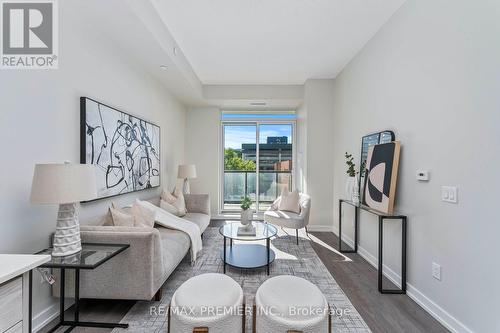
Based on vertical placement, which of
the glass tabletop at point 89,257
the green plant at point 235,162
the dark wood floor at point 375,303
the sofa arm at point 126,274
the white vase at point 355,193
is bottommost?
the dark wood floor at point 375,303

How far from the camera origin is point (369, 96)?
10.1ft

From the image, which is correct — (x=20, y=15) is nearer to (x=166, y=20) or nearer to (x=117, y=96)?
(x=117, y=96)

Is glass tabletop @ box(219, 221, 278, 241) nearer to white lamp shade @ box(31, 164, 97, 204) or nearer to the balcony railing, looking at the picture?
white lamp shade @ box(31, 164, 97, 204)

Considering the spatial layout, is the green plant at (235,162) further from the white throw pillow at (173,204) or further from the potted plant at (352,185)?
the potted plant at (352,185)

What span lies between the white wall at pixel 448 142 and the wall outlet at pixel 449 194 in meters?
0.04

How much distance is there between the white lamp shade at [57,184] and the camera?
1508mm

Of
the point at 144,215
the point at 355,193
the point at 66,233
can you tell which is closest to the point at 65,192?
the point at 66,233

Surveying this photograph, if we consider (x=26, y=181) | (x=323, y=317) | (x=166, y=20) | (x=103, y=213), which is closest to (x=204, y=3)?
(x=166, y=20)

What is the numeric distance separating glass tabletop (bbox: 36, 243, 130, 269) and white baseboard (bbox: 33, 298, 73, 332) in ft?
1.64

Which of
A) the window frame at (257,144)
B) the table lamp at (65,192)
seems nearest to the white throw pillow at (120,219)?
the table lamp at (65,192)

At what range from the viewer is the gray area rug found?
6.09 ft

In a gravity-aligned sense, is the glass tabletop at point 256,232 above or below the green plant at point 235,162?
below

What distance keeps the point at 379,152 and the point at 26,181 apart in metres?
3.33

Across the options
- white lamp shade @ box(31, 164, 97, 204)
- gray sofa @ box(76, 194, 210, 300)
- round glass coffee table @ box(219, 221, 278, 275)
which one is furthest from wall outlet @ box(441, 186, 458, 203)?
white lamp shade @ box(31, 164, 97, 204)
